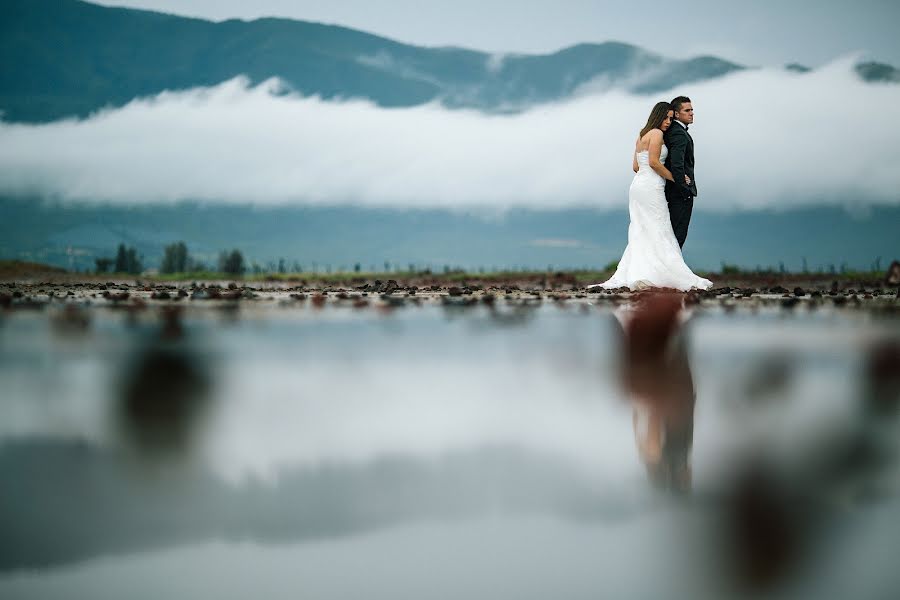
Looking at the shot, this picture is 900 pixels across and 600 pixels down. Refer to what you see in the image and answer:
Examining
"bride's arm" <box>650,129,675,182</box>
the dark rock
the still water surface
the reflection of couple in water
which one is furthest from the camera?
the dark rock

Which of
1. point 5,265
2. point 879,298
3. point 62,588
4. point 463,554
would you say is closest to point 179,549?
point 62,588

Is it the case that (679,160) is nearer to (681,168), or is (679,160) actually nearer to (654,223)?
(681,168)

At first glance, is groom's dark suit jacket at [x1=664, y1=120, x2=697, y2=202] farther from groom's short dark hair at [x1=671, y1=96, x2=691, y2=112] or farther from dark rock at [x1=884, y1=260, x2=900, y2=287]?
dark rock at [x1=884, y1=260, x2=900, y2=287]

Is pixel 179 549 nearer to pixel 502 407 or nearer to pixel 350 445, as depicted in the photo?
pixel 350 445

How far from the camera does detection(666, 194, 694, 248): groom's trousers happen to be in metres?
21.6

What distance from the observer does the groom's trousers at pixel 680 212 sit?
21641mm

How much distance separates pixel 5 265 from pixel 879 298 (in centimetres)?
3036

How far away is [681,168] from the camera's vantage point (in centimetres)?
2108

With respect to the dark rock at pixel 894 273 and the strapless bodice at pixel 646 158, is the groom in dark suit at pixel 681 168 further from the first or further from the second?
the dark rock at pixel 894 273

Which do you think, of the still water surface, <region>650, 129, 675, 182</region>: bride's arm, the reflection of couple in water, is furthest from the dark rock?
the still water surface

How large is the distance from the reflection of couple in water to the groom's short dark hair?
1049 centimetres

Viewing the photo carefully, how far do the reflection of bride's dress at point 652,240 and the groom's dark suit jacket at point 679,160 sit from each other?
0.24 metres

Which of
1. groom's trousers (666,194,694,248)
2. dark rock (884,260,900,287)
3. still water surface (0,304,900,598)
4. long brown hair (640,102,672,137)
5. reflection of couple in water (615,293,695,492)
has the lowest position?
still water surface (0,304,900,598)

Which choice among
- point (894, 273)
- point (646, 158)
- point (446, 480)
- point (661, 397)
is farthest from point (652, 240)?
point (446, 480)
